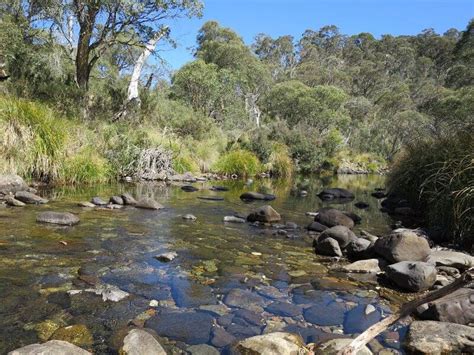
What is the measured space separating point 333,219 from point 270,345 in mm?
6014

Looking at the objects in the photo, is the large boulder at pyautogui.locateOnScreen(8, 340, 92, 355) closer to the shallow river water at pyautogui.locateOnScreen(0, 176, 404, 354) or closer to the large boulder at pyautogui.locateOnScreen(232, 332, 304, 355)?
the shallow river water at pyautogui.locateOnScreen(0, 176, 404, 354)

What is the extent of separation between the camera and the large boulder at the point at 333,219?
894 cm

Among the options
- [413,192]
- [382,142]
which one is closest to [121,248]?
[413,192]

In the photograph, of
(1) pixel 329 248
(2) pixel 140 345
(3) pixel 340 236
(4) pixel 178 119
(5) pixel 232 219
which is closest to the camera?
(2) pixel 140 345

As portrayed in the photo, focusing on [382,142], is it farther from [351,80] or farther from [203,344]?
[203,344]

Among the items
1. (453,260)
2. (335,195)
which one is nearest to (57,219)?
(453,260)

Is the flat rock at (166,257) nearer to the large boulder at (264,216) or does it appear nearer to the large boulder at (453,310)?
the large boulder at (453,310)

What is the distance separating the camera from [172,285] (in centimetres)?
471

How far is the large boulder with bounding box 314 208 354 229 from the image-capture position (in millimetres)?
8938

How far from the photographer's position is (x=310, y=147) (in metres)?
30.1

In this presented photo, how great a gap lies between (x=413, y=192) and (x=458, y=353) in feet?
30.9

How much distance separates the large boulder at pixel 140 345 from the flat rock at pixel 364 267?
324cm

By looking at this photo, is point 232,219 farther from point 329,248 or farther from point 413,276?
point 413,276

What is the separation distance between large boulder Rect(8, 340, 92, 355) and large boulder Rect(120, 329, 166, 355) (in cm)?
30
